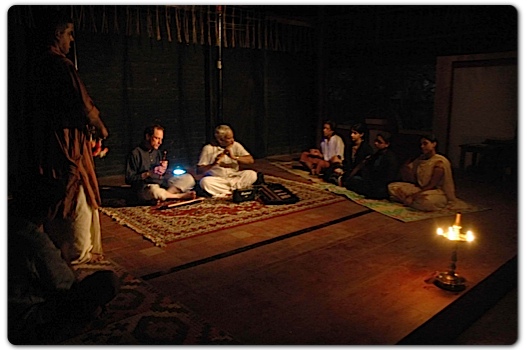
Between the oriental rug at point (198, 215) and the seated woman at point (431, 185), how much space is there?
999 millimetres

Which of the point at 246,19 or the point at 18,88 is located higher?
the point at 246,19

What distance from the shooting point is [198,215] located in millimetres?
5746

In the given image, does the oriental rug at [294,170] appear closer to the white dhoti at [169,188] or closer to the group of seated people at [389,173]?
the group of seated people at [389,173]

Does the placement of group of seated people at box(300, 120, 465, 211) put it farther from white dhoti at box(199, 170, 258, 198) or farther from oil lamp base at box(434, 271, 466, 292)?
oil lamp base at box(434, 271, 466, 292)

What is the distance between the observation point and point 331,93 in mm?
11719

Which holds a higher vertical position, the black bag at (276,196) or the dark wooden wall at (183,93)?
the dark wooden wall at (183,93)

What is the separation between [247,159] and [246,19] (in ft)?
13.1

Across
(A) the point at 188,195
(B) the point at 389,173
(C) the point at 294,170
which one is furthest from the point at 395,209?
(C) the point at 294,170

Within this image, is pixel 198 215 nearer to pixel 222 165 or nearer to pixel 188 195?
pixel 188 195

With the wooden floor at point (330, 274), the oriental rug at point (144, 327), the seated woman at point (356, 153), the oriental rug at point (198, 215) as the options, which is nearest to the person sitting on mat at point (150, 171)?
the oriental rug at point (198, 215)

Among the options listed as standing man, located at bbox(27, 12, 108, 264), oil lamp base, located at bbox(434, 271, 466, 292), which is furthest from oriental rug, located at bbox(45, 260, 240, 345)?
oil lamp base, located at bbox(434, 271, 466, 292)

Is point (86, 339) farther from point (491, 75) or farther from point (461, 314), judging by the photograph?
point (491, 75)

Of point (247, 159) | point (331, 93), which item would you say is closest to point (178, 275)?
point (247, 159)

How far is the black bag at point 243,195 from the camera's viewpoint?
251 inches
